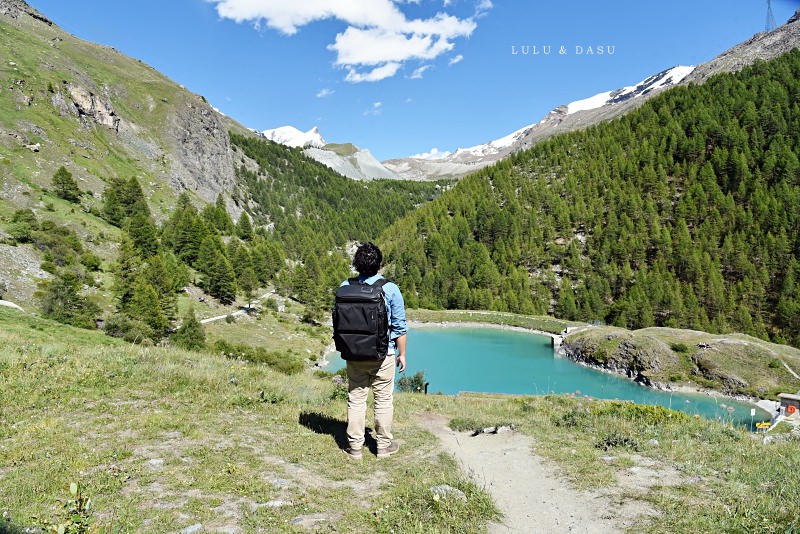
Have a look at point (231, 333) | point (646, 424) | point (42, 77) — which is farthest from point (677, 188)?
point (42, 77)

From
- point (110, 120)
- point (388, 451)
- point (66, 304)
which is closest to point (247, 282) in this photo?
point (66, 304)

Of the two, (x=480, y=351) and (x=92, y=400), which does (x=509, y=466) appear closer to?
(x=92, y=400)

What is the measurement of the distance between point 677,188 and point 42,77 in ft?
508

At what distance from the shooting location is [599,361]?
191ft

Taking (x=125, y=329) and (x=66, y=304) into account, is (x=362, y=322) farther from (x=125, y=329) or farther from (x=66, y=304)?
(x=66, y=304)

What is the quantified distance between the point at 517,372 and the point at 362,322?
5559 centimetres

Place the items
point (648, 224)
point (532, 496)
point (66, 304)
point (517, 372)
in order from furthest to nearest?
1. point (648, 224)
2. point (517, 372)
3. point (66, 304)
4. point (532, 496)

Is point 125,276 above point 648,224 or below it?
below

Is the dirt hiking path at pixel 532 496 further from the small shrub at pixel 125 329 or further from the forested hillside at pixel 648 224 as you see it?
the forested hillside at pixel 648 224

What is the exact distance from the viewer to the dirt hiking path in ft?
16.8

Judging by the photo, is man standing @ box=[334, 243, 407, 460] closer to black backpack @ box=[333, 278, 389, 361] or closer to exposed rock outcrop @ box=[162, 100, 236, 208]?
black backpack @ box=[333, 278, 389, 361]

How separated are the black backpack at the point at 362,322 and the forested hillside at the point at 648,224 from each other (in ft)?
299

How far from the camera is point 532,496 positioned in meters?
6.09

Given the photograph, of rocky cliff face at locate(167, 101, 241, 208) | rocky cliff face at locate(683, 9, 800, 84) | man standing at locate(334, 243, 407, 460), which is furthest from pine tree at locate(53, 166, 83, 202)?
rocky cliff face at locate(683, 9, 800, 84)
